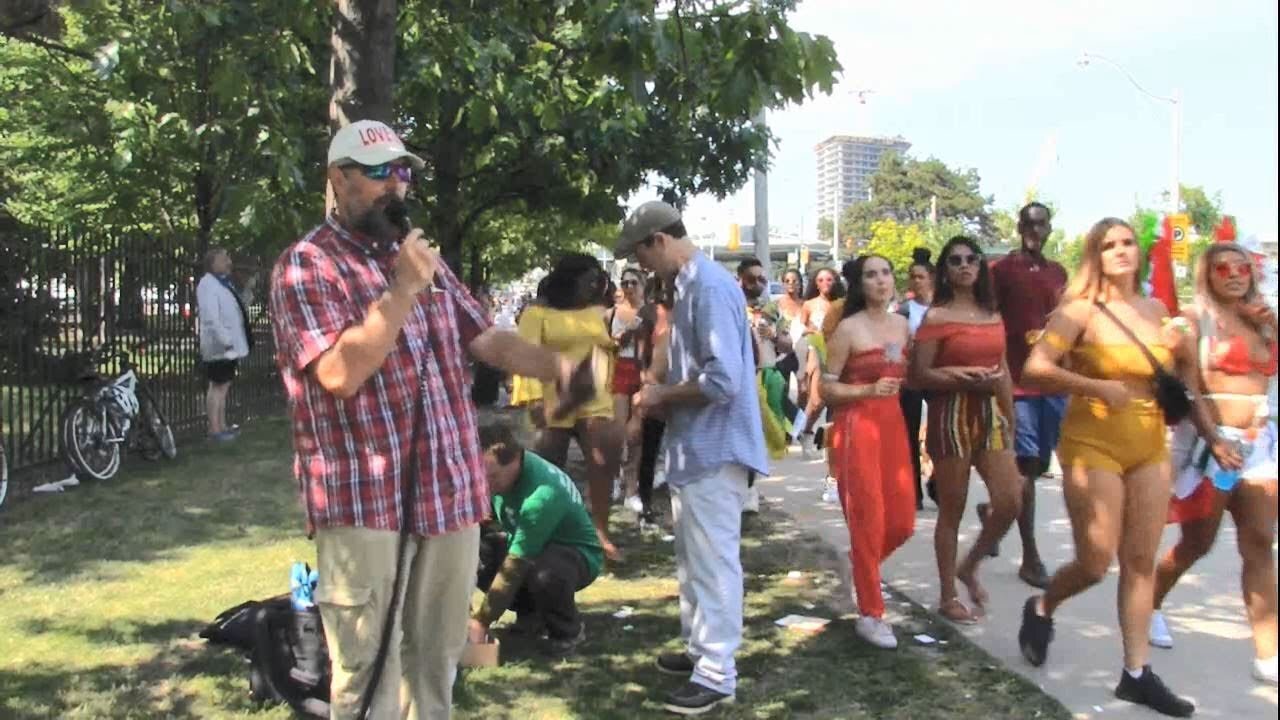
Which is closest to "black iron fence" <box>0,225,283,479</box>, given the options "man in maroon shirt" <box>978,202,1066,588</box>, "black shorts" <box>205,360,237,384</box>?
"black shorts" <box>205,360,237,384</box>

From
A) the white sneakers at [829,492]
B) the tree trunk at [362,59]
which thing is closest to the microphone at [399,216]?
the tree trunk at [362,59]

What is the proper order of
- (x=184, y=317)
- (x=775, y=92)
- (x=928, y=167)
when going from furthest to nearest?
(x=928, y=167) < (x=184, y=317) < (x=775, y=92)

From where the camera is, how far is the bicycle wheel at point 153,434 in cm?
1011

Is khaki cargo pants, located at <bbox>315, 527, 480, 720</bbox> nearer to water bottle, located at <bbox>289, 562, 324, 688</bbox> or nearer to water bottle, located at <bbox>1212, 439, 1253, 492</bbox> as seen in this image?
water bottle, located at <bbox>289, 562, 324, 688</bbox>

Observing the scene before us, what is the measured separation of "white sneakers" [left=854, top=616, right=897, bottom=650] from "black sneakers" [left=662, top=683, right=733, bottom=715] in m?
0.98

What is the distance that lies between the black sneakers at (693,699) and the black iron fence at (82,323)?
5837 mm

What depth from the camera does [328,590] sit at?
113 inches

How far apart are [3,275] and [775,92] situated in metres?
7.05

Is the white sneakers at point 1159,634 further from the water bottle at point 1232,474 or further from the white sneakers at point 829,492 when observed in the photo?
the white sneakers at point 829,492

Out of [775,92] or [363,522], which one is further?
[775,92]

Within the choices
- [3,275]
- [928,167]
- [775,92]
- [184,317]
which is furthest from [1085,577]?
[928,167]

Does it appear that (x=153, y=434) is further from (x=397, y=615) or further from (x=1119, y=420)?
(x=1119, y=420)

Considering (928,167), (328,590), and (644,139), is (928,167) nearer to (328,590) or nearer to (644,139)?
(644,139)

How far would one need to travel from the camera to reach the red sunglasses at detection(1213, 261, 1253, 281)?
3777mm
